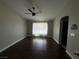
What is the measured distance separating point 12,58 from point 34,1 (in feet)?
10.1

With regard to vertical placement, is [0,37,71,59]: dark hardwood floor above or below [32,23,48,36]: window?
below

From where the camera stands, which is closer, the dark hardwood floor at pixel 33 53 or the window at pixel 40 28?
the dark hardwood floor at pixel 33 53

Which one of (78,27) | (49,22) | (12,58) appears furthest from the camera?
(49,22)

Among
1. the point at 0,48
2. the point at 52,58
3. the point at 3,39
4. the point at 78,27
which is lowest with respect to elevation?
the point at 52,58

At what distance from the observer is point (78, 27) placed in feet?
9.30

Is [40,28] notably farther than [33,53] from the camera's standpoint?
Yes

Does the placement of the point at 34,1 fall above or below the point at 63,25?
above

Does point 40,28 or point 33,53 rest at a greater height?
point 40,28

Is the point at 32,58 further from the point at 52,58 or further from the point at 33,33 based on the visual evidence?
the point at 33,33

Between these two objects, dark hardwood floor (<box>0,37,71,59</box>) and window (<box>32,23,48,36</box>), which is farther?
window (<box>32,23,48,36</box>)

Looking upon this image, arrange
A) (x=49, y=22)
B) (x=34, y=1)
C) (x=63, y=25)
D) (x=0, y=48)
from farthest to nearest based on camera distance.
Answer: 1. (x=49, y=22)
2. (x=63, y=25)
3. (x=34, y=1)
4. (x=0, y=48)

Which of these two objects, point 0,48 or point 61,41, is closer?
point 0,48

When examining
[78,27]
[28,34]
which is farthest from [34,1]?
[28,34]

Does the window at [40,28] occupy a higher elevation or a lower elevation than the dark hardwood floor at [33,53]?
higher
